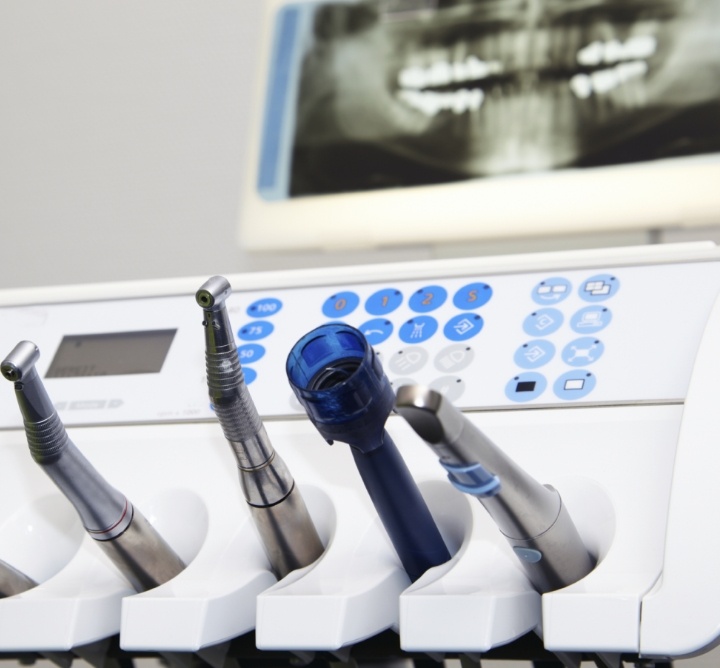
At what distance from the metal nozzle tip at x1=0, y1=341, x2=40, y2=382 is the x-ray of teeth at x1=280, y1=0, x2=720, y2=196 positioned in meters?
0.37

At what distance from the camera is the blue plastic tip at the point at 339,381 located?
0.89 ft

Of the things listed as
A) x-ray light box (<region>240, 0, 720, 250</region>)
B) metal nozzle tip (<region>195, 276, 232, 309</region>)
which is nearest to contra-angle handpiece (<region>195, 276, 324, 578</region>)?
metal nozzle tip (<region>195, 276, 232, 309</region>)

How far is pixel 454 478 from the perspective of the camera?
271 millimetres

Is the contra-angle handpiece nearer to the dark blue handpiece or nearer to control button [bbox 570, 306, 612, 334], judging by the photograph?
the dark blue handpiece

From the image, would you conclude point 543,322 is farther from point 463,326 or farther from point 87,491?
point 87,491

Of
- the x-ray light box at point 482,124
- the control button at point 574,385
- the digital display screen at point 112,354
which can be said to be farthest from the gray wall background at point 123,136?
the control button at point 574,385

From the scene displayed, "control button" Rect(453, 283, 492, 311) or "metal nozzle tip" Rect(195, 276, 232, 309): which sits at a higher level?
"metal nozzle tip" Rect(195, 276, 232, 309)

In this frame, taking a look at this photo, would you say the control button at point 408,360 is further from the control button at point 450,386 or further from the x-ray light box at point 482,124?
the x-ray light box at point 482,124

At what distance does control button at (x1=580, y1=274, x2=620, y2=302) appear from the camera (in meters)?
0.40

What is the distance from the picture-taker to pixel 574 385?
0.38m

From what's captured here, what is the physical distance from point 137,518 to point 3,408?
0.15 m

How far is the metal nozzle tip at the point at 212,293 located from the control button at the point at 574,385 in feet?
0.49

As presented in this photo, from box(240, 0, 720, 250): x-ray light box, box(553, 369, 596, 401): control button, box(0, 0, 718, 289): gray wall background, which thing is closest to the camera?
box(553, 369, 596, 401): control button

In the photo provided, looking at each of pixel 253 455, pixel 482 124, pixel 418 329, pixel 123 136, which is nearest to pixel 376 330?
pixel 418 329
